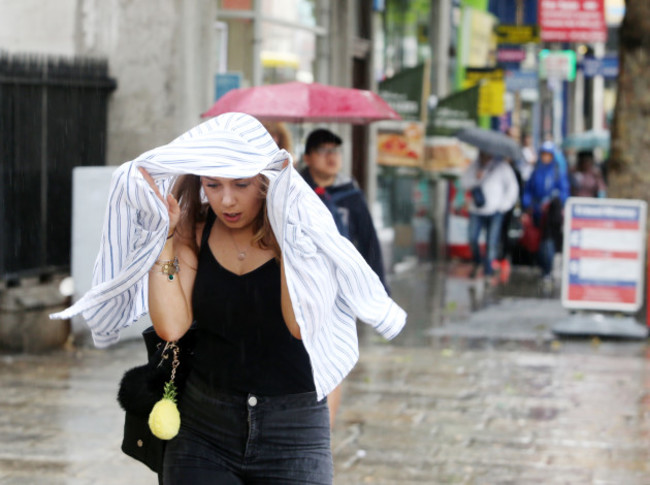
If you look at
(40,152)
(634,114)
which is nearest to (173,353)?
(40,152)

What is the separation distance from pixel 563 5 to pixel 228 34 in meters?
11.4

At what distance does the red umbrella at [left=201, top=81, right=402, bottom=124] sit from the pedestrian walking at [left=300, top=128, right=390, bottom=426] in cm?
119

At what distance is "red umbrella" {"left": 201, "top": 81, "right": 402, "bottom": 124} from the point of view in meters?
7.81

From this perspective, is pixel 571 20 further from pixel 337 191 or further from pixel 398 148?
pixel 337 191

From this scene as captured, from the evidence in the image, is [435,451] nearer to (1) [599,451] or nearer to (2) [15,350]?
(1) [599,451]

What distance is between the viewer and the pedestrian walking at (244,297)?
133 inches

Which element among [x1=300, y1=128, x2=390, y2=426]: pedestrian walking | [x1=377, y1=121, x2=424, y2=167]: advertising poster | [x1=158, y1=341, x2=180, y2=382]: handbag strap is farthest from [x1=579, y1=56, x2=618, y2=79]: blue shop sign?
[x1=158, y1=341, x2=180, y2=382]: handbag strap

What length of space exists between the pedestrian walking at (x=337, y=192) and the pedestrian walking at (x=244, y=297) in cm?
267

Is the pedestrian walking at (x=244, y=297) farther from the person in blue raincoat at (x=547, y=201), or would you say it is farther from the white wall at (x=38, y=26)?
the person in blue raincoat at (x=547, y=201)

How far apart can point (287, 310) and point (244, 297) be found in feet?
0.43

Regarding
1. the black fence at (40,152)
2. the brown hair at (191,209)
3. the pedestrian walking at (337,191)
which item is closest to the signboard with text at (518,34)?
the black fence at (40,152)

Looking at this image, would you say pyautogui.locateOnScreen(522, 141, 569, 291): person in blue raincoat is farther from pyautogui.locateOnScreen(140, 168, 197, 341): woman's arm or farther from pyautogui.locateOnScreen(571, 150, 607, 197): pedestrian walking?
pyautogui.locateOnScreen(140, 168, 197, 341): woman's arm

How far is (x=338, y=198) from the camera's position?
6449 mm

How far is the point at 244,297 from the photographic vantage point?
11.4 feet
